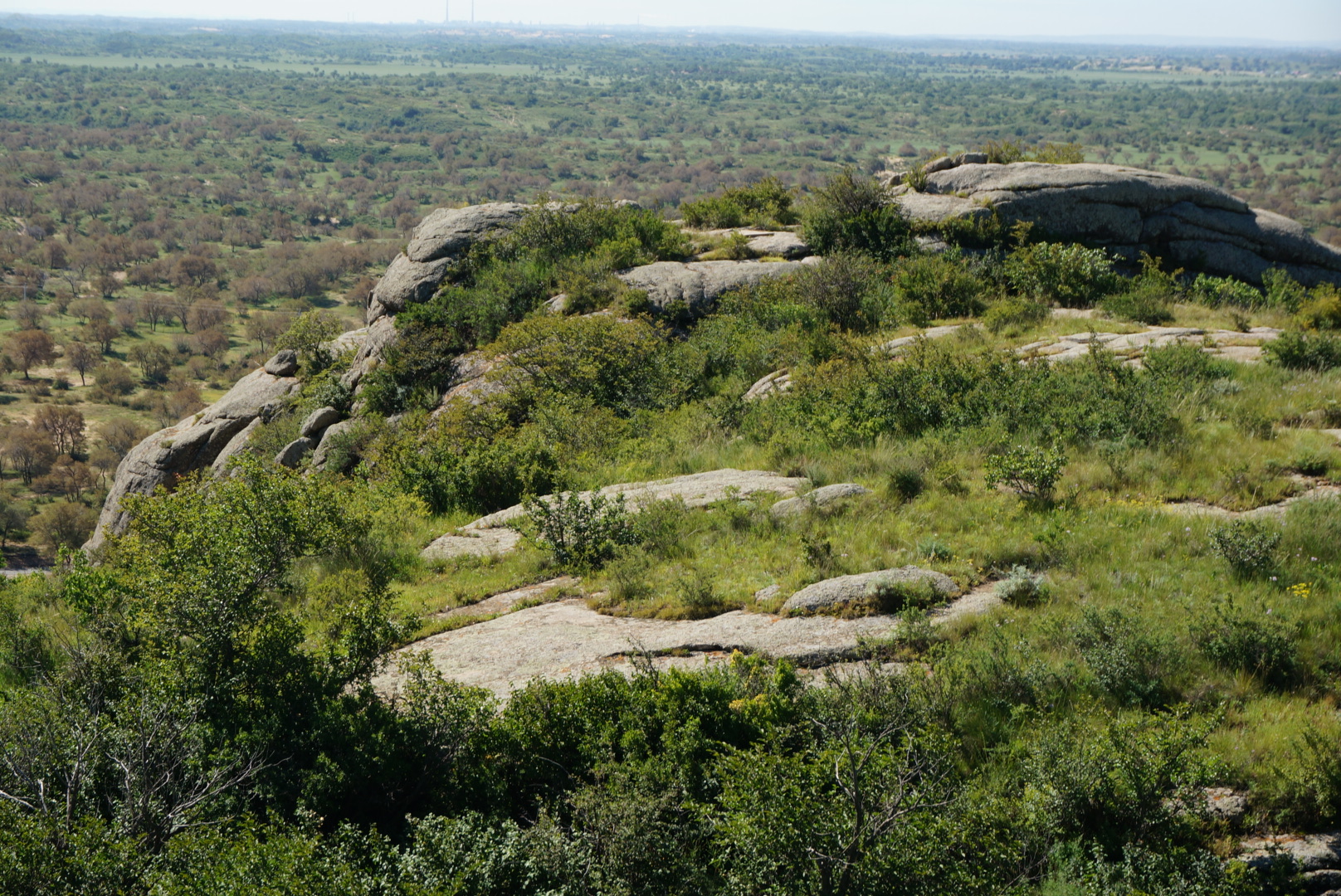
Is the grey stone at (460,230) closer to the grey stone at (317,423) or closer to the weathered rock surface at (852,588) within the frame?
the grey stone at (317,423)

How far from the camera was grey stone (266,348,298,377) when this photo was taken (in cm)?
2456

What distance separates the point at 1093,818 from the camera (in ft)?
18.1

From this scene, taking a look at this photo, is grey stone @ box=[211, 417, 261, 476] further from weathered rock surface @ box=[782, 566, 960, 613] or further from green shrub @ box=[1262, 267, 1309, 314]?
green shrub @ box=[1262, 267, 1309, 314]

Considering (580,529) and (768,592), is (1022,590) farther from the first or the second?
(580,529)

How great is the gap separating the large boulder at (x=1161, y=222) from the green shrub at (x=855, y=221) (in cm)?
113

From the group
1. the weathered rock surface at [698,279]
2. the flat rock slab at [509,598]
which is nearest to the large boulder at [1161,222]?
the weathered rock surface at [698,279]

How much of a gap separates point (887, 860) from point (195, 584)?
6054 mm

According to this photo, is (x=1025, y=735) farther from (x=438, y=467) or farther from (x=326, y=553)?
(x=438, y=467)

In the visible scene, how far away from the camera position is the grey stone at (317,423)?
20.3 meters

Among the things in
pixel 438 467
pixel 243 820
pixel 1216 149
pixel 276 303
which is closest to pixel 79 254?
pixel 276 303

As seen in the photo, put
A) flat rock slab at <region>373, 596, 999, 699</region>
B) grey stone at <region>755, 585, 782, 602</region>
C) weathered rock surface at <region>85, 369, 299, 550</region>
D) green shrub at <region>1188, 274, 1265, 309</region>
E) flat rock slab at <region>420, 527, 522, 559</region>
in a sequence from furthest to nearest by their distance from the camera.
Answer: weathered rock surface at <region>85, 369, 299, 550</region>
green shrub at <region>1188, 274, 1265, 309</region>
flat rock slab at <region>420, 527, 522, 559</region>
grey stone at <region>755, 585, 782, 602</region>
flat rock slab at <region>373, 596, 999, 699</region>

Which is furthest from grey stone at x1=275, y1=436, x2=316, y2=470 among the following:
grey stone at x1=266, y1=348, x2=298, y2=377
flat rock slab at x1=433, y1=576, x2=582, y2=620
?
flat rock slab at x1=433, y1=576, x2=582, y2=620

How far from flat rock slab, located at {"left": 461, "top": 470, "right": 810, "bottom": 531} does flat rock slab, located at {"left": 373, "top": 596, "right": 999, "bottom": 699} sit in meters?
2.69

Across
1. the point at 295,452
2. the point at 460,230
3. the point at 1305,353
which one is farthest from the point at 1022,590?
the point at 460,230
